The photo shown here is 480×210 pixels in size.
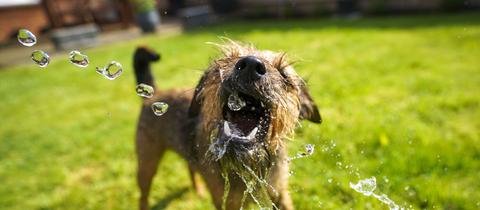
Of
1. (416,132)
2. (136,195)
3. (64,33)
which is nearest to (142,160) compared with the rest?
(136,195)

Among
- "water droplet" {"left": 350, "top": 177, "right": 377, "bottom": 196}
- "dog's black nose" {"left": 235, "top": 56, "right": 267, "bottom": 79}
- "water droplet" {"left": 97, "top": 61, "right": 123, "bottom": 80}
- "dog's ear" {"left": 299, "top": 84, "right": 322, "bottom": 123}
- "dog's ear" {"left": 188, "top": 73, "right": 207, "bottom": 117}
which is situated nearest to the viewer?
"dog's black nose" {"left": 235, "top": 56, "right": 267, "bottom": 79}

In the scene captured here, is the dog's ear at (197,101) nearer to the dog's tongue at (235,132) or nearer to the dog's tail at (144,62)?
the dog's tongue at (235,132)

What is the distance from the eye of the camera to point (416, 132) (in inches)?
179

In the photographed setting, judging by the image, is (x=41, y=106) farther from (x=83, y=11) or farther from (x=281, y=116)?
(x=83, y=11)

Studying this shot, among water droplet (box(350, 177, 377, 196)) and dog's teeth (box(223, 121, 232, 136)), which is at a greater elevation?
dog's teeth (box(223, 121, 232, 136))

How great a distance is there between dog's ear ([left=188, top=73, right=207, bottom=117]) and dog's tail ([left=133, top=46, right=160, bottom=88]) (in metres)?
0.92

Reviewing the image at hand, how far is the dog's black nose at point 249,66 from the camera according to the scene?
225 cm

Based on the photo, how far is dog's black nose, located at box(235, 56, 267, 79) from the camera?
2.25 metres

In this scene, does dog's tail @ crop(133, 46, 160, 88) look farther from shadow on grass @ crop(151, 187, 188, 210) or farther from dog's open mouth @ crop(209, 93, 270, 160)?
dog's open mouth @ crop(209, 93, 270, 160)

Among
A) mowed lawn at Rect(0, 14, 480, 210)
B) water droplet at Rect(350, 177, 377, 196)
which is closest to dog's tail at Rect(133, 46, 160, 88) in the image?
mowed lawn at Rect(0, 14, 480, 210)

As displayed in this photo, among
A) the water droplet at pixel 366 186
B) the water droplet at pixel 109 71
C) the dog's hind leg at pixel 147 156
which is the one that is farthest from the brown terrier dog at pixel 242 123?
the water droplet at pixel 366 186

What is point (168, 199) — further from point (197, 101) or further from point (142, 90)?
point (197, 101)

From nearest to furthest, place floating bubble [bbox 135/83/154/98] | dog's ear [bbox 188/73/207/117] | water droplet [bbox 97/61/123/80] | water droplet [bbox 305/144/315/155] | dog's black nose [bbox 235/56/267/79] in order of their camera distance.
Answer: dog's black nose [bbox 235/56/267/79] < dog's ear [bbox 188/73/207/117] < water droplet [bbox 97/61/123/80] < floating bubble [bbox 135/83/154/98] < water droplet [bbox 305/144/315/155]

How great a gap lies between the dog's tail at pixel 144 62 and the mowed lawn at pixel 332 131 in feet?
1.64
